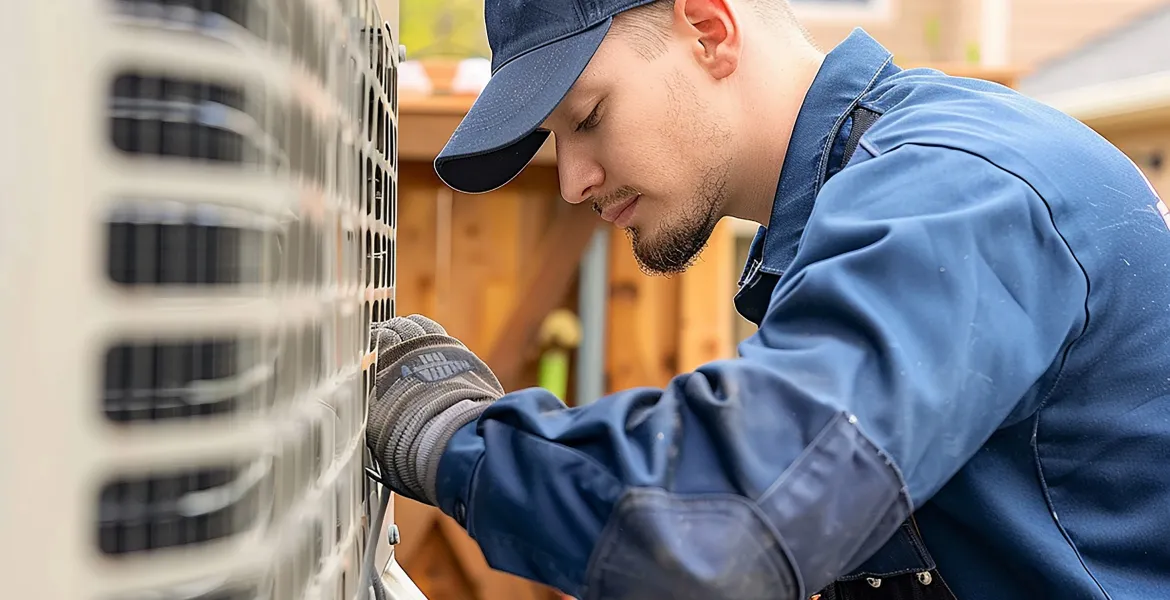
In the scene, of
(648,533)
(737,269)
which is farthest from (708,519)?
(737,269)

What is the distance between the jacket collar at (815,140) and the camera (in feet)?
2.58

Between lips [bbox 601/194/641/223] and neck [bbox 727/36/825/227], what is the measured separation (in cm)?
9

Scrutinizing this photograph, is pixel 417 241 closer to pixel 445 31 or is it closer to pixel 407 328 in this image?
pixel 445 31

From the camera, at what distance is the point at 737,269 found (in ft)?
8.62

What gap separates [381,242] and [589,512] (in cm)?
28

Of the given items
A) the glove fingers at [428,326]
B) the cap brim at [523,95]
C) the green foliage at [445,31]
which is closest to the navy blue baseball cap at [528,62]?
the cap brim at [523,95]

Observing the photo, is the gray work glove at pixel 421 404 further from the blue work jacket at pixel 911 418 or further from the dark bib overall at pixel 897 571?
the dark bib overall at pixel 897 571

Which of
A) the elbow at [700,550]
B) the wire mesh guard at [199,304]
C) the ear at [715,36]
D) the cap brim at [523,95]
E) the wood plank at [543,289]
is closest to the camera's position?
the wire mesh guard at [199,304]

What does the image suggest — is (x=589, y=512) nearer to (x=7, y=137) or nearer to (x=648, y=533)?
(x=648, y=533)

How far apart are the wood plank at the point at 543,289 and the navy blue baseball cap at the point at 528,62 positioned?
1.26 metres

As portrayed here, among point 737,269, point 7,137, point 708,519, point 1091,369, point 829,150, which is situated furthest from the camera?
point 737,269

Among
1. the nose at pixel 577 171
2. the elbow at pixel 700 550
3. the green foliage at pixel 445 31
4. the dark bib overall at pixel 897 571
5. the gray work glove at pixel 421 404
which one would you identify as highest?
the green foliage at pixel 445 31

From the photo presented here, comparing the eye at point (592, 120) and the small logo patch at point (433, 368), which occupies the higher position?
the eye at point (592, 120)

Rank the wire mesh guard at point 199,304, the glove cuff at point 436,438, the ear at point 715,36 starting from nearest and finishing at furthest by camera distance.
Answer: the wire mesh guard at point 199,304
the glove cuff at point 436,438
the ear at point 715,36
